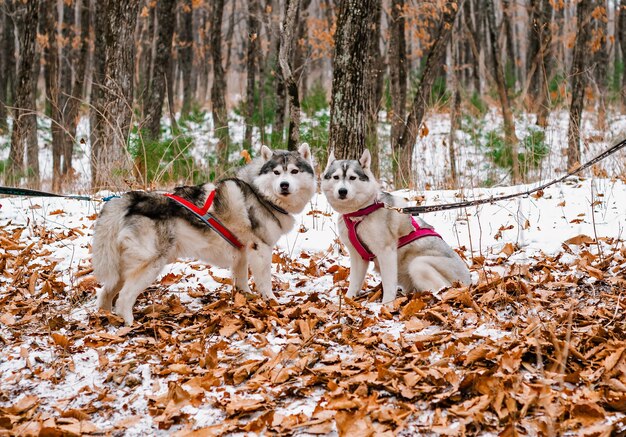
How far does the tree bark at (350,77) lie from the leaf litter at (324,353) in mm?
2066

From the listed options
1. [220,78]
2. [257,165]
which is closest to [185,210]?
[257,165]

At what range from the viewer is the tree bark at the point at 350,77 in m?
6.63

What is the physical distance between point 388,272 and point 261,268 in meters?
1.07

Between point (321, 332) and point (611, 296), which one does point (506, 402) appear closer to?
point (321, 332)

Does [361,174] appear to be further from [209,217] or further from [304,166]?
[209,217]

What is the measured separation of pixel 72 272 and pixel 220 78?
10.4 meters

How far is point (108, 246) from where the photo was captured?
4039 mm

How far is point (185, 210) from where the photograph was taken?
4332mm

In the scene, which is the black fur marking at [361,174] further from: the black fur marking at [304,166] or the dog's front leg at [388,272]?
the dog's front leg at [388,272]

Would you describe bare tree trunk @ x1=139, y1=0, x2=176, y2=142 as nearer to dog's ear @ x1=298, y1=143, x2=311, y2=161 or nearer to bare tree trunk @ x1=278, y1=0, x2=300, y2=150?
bare tree trunk @ x1=278, y1=0, x2=300, y2=150

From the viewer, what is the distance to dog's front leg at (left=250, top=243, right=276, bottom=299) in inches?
182

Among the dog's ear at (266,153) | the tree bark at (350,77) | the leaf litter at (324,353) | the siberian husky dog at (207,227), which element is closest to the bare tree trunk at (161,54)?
the tree bark at (350,77)

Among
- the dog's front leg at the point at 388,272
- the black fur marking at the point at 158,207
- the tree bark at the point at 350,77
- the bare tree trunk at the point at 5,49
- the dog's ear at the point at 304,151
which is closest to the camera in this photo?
the black fur marking at the point at 158,207

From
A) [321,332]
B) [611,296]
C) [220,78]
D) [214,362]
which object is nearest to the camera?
[214,362]
